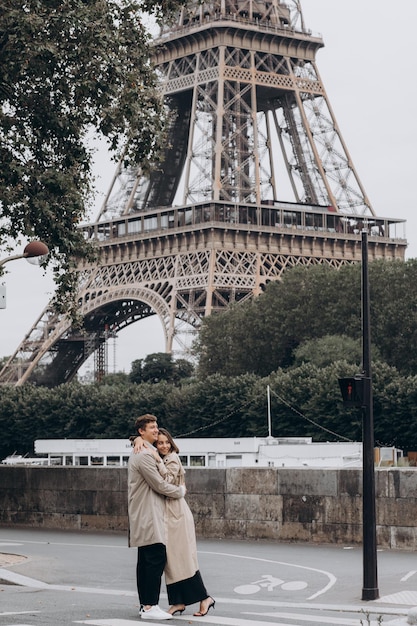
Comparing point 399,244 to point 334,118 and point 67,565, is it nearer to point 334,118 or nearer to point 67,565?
point 334,118

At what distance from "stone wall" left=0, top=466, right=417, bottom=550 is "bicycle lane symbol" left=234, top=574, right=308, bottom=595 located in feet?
15.5

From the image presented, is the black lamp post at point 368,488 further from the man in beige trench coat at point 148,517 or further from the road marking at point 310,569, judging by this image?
the man in beige trench coat at point 148,517

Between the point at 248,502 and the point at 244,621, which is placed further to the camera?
the point at 248,502

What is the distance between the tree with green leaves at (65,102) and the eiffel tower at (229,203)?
53100 millimetres

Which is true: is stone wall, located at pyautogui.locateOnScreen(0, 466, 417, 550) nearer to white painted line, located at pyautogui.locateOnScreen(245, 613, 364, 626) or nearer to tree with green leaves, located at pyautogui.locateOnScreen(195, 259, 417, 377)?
white painted line, located at pyautogui.locateOnScreen(245, 613, 364, 626)

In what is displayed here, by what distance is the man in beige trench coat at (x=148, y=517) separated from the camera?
13953 mm

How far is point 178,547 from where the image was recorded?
14047mm

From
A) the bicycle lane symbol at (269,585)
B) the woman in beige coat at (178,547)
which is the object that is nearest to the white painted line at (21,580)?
the bicycle lane symbol at (269,585)

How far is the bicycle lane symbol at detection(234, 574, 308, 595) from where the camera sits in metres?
16.9

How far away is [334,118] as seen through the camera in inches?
3482

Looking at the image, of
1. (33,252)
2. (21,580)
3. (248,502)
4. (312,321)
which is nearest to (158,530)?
(21,580)

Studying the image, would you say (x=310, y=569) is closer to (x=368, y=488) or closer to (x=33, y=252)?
(x=368, y=488)

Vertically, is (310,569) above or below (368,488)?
below

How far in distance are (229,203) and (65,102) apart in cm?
5888
